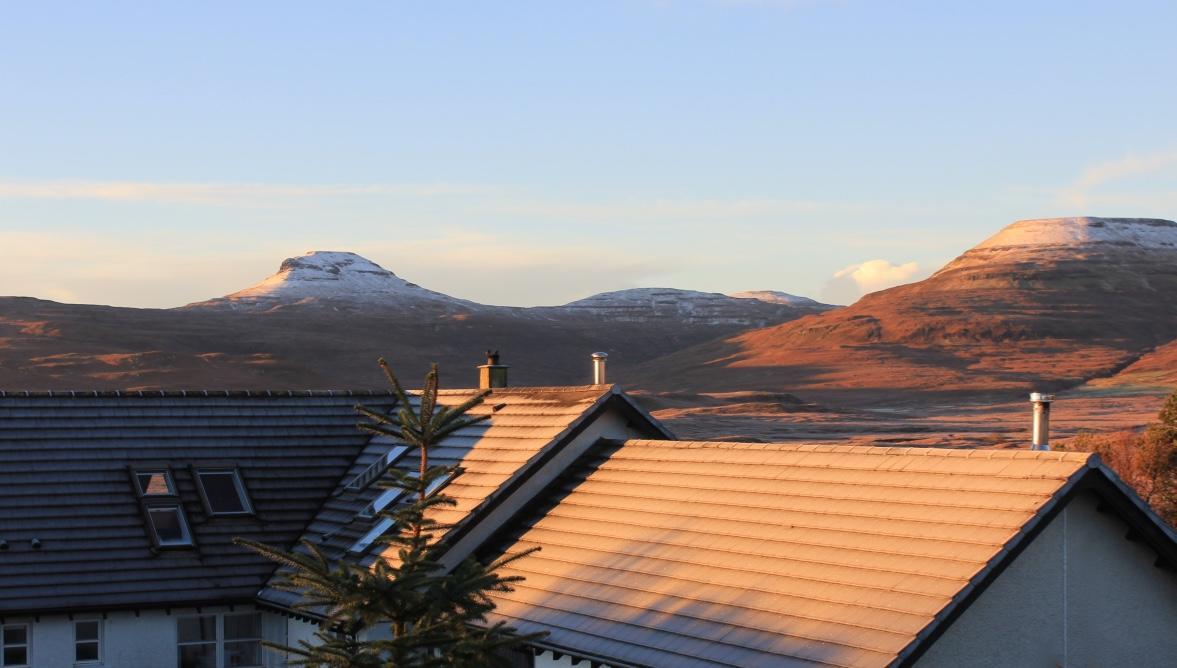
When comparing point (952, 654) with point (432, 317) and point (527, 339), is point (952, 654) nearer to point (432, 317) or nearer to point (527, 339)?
point (527, 339)

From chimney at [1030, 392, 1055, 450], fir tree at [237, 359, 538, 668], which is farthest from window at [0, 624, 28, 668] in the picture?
chimney at [1030, 392, 1055, 450]

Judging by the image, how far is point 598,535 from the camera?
53.6 ft

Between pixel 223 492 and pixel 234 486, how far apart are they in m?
0.21

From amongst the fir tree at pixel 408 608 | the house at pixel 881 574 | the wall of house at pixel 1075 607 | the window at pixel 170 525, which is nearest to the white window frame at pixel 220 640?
the window at pixel 170 525

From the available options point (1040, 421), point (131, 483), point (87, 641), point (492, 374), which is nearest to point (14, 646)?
point (87, 641)

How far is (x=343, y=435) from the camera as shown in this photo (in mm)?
22328

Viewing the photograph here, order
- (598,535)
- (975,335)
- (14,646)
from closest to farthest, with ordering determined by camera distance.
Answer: (598,535)
(14,646)
(975,335)

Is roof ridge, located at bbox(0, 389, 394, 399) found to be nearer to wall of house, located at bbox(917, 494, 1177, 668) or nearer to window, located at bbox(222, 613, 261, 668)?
window, located at bbox(222, 613, 261, 668)

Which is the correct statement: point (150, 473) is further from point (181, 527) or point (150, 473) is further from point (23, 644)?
point (23, 644)

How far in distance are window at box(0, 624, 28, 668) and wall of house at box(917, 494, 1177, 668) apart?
1163cm

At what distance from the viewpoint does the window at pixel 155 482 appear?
20078 millimetres

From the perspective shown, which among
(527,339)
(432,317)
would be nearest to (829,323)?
(527,339)

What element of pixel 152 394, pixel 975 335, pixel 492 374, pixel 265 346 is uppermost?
pixel 975 335

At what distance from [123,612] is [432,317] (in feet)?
578
